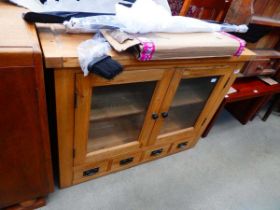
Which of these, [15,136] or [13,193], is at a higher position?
[15,136]

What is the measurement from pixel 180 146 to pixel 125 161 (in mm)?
455

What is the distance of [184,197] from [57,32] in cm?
117

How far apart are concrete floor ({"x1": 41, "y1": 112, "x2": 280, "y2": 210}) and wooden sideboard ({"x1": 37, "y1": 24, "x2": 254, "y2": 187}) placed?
0.27ft

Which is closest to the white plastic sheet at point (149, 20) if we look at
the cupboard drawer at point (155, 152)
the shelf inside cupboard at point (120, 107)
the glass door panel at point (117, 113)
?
the glass door panel at point (117, 113)

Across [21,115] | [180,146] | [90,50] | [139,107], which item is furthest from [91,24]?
[180,146]

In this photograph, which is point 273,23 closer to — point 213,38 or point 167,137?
point 213,38

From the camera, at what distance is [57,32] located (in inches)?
29.4

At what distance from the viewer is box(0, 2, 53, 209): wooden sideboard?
1.81 feet

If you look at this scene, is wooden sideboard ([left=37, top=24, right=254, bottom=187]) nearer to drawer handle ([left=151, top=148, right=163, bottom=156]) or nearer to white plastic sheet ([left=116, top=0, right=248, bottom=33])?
drawer handle ([left=151, top=148, right=163, bottom=156])

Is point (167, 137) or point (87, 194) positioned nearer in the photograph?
point (87, 194)

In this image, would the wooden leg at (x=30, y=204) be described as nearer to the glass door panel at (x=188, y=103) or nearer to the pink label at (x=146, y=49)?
the glass door panel at (x=188, y=103)

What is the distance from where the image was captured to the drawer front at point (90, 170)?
1.13 m

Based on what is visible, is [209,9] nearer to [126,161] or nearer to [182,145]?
[182,145]

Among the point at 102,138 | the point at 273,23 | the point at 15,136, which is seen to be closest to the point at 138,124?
the point at 102,138
